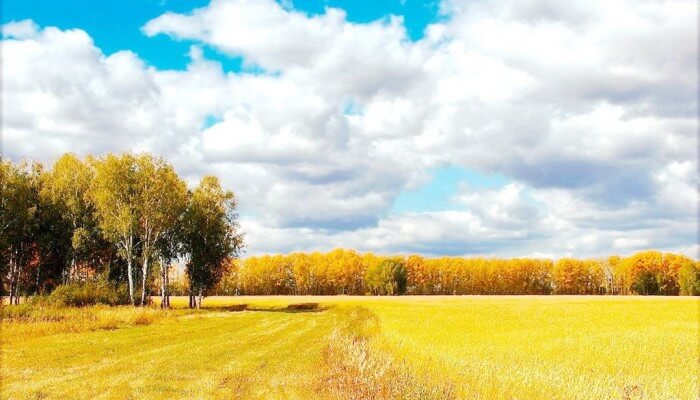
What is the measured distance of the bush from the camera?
173ft

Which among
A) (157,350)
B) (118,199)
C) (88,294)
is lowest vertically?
(157,350)

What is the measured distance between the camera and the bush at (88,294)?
5278cm

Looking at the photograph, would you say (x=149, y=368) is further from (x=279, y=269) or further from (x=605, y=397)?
(x=279, y=269)

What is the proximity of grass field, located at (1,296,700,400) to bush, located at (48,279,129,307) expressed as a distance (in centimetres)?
1313

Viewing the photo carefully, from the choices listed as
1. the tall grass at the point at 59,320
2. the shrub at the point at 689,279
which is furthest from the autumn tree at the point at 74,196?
the shrub at the point at 689,279

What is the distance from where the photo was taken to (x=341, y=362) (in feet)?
74.5

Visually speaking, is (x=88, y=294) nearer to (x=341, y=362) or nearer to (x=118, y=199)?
(x=118, y=199)

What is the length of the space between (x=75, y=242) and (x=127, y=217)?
668 cm

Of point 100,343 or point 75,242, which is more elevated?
point 75,242

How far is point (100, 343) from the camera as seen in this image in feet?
94.2

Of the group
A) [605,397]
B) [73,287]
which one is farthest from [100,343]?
[73,287]

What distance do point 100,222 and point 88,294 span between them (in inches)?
387

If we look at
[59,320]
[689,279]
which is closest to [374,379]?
[59,320]

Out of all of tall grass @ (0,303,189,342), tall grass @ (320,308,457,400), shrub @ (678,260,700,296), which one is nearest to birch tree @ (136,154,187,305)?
tall grass @ (0,303,189,342)
